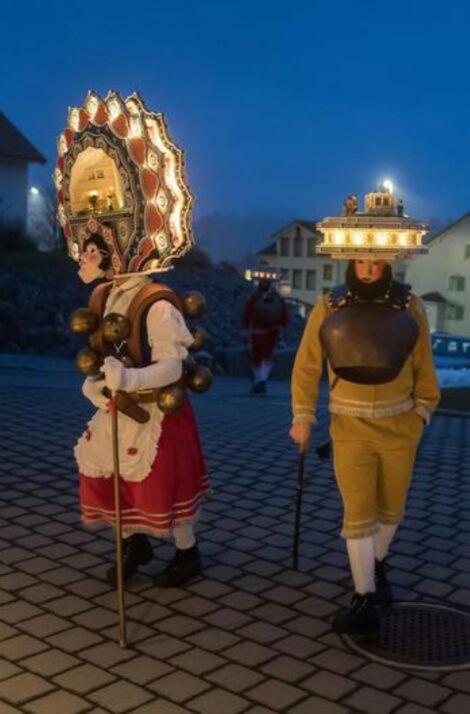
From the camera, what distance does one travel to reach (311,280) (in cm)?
5181

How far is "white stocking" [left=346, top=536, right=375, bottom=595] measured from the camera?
408 centimetres

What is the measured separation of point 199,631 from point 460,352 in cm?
2185

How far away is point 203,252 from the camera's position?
3011 cm

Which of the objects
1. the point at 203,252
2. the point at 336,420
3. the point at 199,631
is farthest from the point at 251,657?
the point at 203,252

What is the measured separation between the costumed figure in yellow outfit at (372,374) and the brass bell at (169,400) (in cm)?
76

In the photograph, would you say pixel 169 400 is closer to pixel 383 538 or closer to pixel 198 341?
Answer: pixel 198 341

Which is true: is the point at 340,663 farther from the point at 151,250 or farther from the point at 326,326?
the point at 151,250

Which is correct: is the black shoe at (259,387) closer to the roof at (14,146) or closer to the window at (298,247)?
the roof at (14,146)

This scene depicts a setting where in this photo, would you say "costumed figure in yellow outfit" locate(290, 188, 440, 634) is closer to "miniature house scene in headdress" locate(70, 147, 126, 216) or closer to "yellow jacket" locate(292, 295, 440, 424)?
"yellow jacket" locate(292, 295, 440, 424)

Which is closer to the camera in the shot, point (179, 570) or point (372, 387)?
point (372, 387)

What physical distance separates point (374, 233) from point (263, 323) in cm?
744

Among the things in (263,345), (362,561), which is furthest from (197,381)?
(263,345)

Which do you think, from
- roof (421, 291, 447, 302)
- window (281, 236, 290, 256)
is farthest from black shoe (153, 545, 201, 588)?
window (281, 236, 290, 256)

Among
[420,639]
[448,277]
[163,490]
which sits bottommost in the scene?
[420,639]
